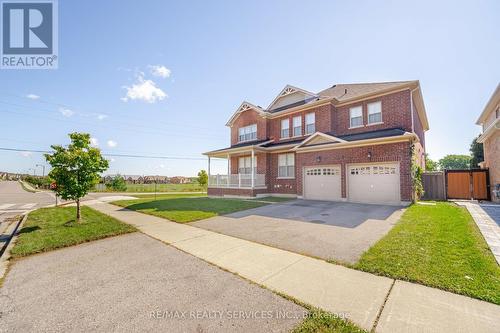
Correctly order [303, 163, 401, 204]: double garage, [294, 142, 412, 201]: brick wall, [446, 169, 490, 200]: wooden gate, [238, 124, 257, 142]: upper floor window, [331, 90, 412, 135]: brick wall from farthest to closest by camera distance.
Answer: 1. [238, 124, 257, 142]: upper floor window
2. [446, 169, 490, 200]: wooden gate
3. [331, 90, 412, 135]: brick wall
4. [303, 163, 401, 204]: double garage
5. [294, 142, 412, 201]: brick wall

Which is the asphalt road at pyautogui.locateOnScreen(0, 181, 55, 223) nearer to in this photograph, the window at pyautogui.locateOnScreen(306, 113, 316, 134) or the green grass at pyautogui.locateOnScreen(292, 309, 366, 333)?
the green grass at pyautogui.locateOnScreen(292, 309, 366, 333)

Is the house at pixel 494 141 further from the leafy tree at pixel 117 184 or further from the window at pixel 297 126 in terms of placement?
the leafy tree at pixel 117 184

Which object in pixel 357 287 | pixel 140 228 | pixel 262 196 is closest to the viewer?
pixel 357 287

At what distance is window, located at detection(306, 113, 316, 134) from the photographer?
54.8 ft

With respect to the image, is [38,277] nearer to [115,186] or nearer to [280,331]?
[280,331]

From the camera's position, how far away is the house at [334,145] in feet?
38.7

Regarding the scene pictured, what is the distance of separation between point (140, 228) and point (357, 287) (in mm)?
6959

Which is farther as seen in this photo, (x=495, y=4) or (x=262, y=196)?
(x=262, y=196)

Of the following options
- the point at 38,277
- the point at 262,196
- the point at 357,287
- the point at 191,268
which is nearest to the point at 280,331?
the point at 357,287

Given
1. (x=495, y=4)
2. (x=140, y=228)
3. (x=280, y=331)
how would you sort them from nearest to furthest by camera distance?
(x=280, y=331) < (x=140, y=228) < (x=495, y=4)

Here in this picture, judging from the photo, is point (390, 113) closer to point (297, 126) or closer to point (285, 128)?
point (297, 126)

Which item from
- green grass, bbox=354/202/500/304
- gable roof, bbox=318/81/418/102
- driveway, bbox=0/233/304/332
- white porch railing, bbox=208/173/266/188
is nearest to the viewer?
driveway, bbox=0/233/304/332

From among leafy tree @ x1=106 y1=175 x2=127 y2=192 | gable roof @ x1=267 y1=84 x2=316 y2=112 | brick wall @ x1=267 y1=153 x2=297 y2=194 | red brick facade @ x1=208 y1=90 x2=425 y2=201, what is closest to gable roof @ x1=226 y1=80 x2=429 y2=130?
gable roof @ x1=267 y1=84 x2=316 y2=112

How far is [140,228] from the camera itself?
7590 mm
